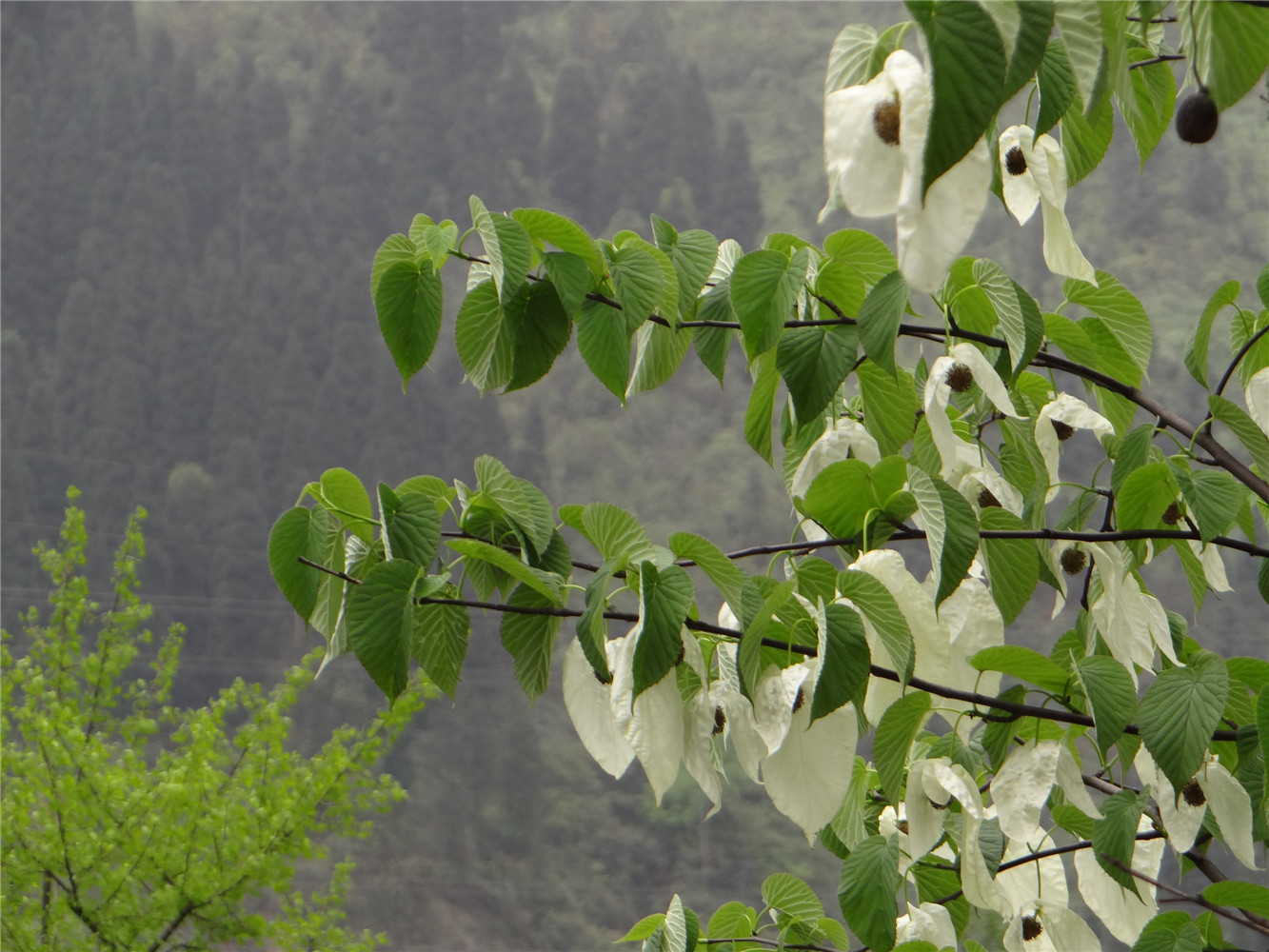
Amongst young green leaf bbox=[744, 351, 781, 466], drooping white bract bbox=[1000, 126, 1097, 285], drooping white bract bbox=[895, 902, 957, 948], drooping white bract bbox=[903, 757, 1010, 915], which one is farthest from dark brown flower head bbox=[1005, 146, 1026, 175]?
drooping white bract bbox=[895, 902, 957, 948]

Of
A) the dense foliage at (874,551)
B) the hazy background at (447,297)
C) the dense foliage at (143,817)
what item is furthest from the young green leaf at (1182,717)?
the hazy background at (447,297)

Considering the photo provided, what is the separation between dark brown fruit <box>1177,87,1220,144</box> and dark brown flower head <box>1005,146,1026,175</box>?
12 cm

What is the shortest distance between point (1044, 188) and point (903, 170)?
185 millimetres

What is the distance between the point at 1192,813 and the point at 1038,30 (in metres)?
0.31

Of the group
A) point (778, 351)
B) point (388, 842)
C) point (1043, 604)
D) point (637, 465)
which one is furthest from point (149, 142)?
point (778, 351)

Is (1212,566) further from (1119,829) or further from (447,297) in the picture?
(447,297)

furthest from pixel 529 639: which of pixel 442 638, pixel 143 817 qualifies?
pixel 143 817

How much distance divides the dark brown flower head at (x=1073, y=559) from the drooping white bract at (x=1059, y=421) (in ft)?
0.08

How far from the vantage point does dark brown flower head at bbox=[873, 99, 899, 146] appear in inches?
9.2

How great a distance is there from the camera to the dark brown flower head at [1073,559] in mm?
466

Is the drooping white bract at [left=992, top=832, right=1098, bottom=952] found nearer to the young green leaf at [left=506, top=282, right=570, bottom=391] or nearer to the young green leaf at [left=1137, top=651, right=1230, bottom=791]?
the young green leaf at [left=1137, top=651, right=1230, bottom=791]

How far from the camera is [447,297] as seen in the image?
4094 millimetres

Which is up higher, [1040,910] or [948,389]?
[948,389]

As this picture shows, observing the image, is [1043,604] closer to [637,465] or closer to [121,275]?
[637,465]
